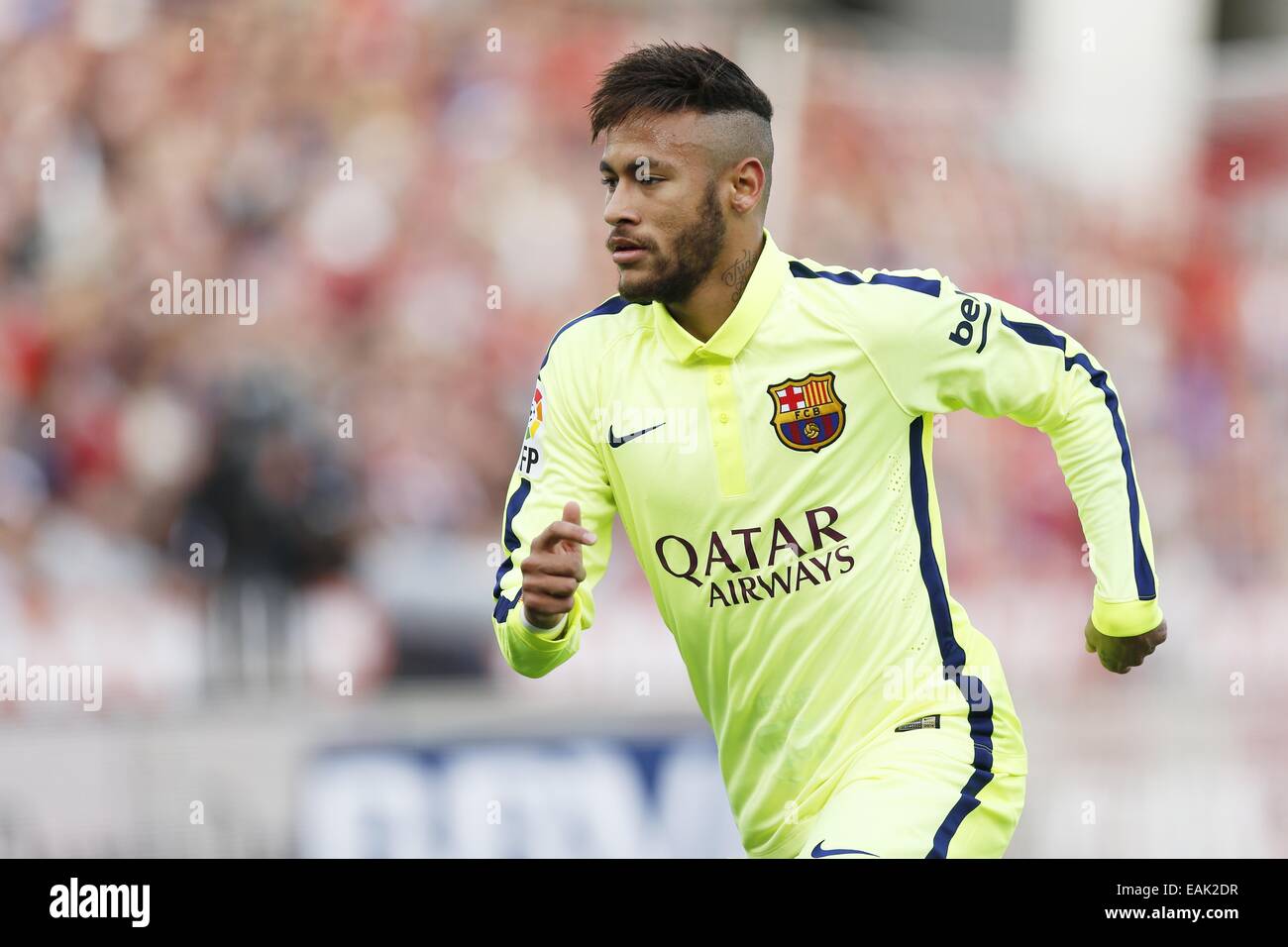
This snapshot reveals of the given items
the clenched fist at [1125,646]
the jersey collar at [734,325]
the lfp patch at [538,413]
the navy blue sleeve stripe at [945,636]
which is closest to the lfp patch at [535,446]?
the lfp patch at [538,413]

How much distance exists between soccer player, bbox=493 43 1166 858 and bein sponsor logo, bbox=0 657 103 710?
13.5ft

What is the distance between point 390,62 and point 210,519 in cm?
298

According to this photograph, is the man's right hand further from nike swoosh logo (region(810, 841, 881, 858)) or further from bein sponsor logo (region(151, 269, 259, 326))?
bein sponsor logo (region(151, 269, 259, 326))

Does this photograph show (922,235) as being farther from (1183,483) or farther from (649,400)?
(649,400)

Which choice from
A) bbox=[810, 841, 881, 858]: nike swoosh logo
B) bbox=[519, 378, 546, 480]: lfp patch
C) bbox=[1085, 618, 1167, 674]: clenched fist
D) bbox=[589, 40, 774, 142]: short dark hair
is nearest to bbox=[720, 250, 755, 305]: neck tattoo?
bbox=[589, 40, 774, 142]: short dark hair

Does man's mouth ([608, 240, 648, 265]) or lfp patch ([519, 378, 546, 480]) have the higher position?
man's mouth ([608, 240, 648, 265])

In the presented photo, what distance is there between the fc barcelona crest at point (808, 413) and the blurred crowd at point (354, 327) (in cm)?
444

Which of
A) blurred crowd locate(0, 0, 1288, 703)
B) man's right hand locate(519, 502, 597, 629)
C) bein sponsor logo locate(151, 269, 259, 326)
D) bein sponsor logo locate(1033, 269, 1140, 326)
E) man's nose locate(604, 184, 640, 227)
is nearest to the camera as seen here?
man's right hand locate(519, 502, 597, 629)

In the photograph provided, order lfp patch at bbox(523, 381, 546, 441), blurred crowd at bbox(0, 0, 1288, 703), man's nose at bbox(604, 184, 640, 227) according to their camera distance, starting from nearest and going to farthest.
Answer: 1. man's nose at bbox(604, 184, 640, 227)
2. lfp patch at bbox(523, 381, 546, 441)
3. blurred crowd at bbox(0, 0, 1288, 703)

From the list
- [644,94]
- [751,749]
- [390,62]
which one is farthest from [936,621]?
[390,62]

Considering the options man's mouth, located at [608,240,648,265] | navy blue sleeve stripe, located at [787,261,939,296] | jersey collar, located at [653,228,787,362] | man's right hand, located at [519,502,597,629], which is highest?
man's mouth, located at [608,240,648,265]

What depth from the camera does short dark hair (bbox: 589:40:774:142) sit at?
14.7ft

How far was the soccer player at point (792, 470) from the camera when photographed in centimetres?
448

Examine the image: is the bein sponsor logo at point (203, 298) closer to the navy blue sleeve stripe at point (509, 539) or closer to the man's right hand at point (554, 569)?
the navy blue sleeve stripe at point (509, 539)
